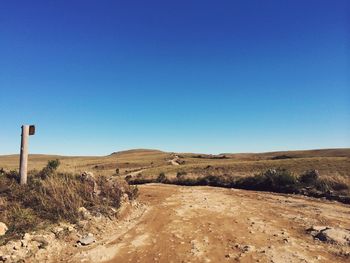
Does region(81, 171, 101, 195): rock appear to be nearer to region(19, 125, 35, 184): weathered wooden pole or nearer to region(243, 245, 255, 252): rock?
region(19, 125, 35, 184): weathered wooden pole

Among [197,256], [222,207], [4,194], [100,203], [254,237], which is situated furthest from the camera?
[222,207]

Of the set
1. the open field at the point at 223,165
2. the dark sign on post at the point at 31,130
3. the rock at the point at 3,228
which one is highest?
the dark sign on post at the point at 31,130

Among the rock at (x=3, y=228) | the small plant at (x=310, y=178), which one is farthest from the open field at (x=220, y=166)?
the rock at (x=3, y=228)

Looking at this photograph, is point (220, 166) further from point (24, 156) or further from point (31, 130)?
point (24, 156)

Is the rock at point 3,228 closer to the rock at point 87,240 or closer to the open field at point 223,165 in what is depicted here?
the rock at point 87,240

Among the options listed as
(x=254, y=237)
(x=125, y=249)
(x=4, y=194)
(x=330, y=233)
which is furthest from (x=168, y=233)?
(x=4, y=194)

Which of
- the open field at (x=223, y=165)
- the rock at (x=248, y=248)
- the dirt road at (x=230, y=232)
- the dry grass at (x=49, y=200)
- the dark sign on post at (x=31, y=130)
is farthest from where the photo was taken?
the open field at (x=223, y=165)

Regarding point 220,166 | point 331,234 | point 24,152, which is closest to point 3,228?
point 24,152

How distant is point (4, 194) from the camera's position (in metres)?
11.1

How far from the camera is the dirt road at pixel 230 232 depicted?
779 centimetres

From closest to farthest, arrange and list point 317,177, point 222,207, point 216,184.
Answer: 1. point 222,207
2. point 317,177
3. point 216,184

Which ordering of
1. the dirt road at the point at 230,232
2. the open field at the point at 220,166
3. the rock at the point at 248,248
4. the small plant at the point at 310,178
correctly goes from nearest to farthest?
the dirt road at the point at 230,232
the rock at the point at 248,248
the small plant at the point at 310,178
the open field at the point at 220,166

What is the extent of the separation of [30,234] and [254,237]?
6.00 metres

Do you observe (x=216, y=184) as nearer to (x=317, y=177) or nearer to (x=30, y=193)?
(x=317, y=177)
